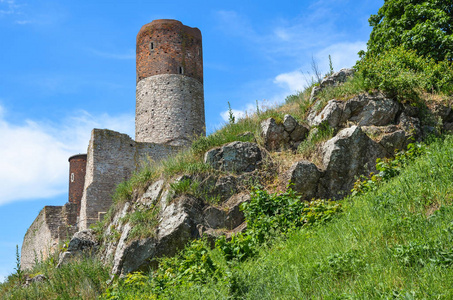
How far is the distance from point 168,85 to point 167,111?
4.49 ft

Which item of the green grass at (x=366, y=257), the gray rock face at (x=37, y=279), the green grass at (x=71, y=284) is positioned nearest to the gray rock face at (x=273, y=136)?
the green grass at (x=366, y=257)

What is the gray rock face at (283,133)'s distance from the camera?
1110cm

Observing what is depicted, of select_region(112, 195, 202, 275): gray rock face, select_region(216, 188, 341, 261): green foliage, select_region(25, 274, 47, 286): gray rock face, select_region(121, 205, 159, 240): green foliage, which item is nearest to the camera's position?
select_region(216, 188, 341, 261): green foliage

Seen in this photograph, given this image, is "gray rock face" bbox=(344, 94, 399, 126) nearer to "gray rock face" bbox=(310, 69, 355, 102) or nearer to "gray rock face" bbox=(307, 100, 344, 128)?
"gray rock face" bbox=(307, 100, 344, 128)

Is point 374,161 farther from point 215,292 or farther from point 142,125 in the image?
point 142,125

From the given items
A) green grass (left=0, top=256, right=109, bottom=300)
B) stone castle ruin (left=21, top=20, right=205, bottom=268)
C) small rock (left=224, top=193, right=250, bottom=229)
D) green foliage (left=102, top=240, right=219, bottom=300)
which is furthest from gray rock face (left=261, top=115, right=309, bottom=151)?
stone castle ruin (left=21, top=20, right=205, bottom=268)

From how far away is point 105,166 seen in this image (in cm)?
1812

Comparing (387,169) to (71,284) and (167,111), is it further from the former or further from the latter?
(167,111)

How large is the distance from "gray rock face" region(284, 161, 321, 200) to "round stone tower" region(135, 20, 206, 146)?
12563mm

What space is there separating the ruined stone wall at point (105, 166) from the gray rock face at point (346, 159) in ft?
31.1

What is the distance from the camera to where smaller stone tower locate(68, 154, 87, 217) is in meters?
27.8

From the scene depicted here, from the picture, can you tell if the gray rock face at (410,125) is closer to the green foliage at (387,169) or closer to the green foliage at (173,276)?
the green foliage at (387,169)

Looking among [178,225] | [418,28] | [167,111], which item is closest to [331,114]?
[178,225]

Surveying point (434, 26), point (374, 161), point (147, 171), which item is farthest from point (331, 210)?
point (434, 26)
